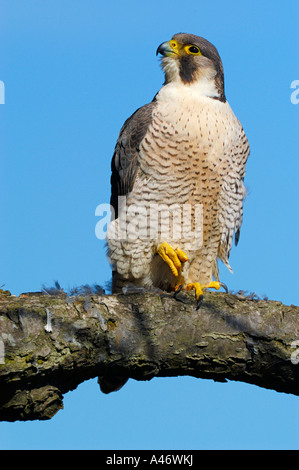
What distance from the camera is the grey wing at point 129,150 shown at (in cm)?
507

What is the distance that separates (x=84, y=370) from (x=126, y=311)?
460 mm

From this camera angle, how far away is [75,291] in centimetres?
425

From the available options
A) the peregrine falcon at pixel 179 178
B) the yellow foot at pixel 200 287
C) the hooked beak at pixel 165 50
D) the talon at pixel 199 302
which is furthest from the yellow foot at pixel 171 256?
the hooked beak at pixel 165 50

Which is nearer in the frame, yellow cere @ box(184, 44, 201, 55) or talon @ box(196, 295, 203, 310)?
talon @ box(196, 295, 203, 310)

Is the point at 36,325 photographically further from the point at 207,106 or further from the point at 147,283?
the point at 207,106

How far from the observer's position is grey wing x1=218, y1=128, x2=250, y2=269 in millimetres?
5129

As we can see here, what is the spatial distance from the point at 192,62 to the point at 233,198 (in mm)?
1174

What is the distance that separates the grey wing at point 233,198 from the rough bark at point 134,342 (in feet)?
3.09

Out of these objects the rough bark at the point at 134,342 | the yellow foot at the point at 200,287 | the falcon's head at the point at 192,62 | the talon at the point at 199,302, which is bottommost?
the rough bark at the point at 134,342

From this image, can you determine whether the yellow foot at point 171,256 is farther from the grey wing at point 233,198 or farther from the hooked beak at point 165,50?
the hooked beak at point 165,50

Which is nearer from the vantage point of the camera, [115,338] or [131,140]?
[115,338]

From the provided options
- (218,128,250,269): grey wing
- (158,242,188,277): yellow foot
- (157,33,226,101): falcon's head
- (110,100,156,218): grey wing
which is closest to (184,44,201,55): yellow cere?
(157,33,226,101): falcon's head

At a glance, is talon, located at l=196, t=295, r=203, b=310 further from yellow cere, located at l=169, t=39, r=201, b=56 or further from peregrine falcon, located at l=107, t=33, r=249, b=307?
yellow cere, located at l=169, t=39, r=201, b=56
